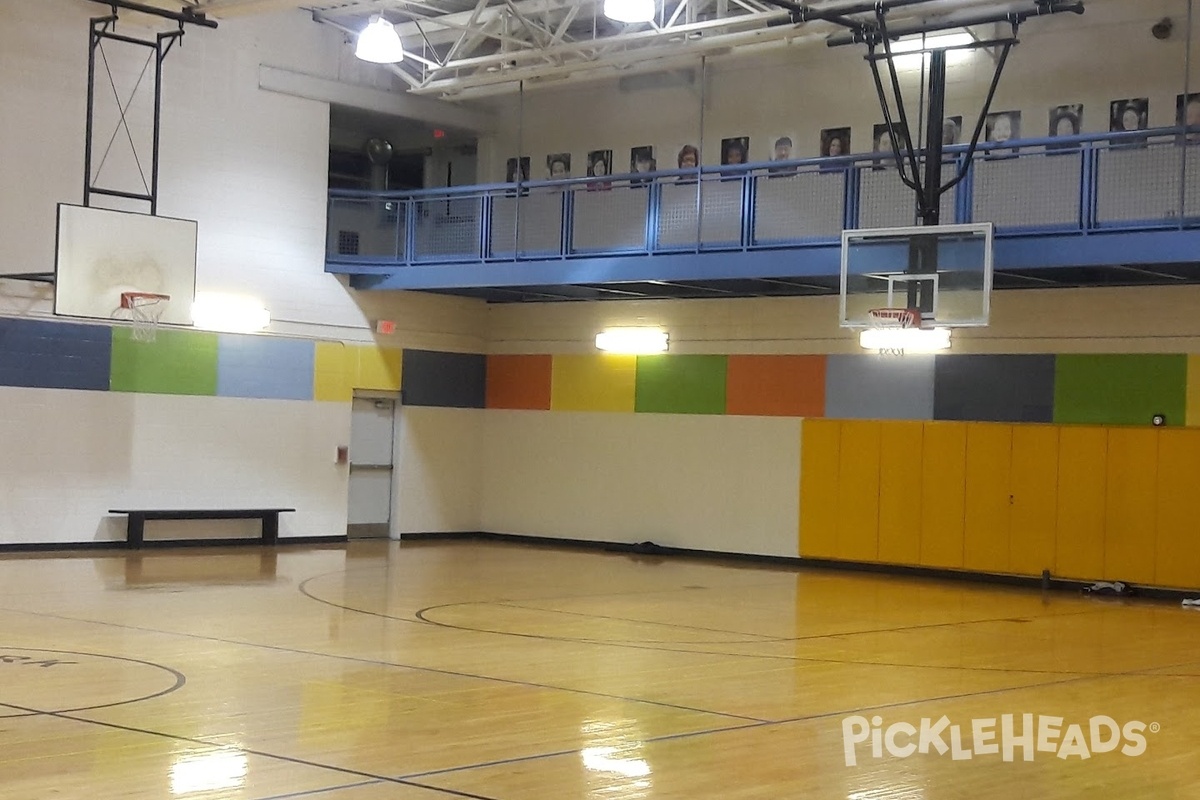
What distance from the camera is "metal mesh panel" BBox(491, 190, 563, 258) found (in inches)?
982

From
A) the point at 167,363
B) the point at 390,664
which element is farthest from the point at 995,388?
the point at 167,363

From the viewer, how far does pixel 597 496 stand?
25266 mm

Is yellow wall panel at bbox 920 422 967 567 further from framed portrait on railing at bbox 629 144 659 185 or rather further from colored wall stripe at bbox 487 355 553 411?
colored wall stripe at bbox 487 355 553 411

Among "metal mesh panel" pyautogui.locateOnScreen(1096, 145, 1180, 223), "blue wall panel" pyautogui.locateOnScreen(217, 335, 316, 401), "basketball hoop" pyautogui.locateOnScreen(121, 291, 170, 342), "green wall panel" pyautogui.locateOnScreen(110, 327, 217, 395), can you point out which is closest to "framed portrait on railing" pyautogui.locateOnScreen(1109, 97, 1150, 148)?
"metal mesh panel" pyautogui.locateOnScreen(1096, 145, 1180, 223)

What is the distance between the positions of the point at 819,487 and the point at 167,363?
32.9ft

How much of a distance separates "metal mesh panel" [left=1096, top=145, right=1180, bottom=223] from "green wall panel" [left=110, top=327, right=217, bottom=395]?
13117 millimetres

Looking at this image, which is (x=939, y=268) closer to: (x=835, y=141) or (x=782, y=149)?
(x=835, y=141)

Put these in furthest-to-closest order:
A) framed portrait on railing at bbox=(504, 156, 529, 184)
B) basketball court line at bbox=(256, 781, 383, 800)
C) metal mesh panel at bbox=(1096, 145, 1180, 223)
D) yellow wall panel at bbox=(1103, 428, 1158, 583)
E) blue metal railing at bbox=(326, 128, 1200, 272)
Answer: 1. framed portrait on railing at bbox=(504, 156, 529, 184)
2. yellow wall panel at bbox=(1103, 428, 1158, 583)
3. metal mesh panel at bbox=(1096, 145, 1180, 223)
4. blue metal railing at bbox=(326, 128, 1200, 272)
5. basketball court line at bbox=(256, 781, 383, 800)

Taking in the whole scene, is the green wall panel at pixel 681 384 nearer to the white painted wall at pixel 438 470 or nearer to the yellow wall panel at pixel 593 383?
the yellow wall panel at pixel 593 383

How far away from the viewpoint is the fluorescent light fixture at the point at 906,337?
1791 centimetres

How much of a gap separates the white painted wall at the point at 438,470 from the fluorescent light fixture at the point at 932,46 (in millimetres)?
9605

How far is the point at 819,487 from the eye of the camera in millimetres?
22562

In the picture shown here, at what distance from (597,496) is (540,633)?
11.2 m

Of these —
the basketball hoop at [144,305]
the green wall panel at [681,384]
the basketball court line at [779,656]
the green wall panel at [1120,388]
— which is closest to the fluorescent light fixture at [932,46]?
the green wall panel at [1120,388]
